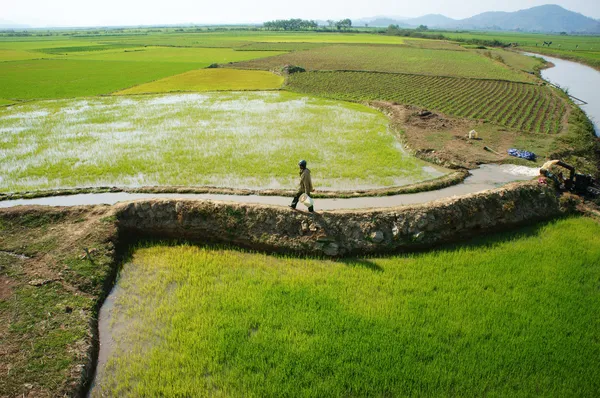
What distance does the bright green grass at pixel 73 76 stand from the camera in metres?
21.7

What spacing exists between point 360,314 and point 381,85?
2032 cm

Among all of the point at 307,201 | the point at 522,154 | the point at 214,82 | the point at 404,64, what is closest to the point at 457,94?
the point at 522,154

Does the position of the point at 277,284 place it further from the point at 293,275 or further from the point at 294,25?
the point at 294,25

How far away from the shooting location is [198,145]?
12258 millimetres

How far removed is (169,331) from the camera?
17.7 ft

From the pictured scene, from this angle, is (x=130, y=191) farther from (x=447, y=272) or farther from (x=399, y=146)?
(x=399, y=146)

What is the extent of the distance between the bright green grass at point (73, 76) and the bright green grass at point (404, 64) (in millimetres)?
7962

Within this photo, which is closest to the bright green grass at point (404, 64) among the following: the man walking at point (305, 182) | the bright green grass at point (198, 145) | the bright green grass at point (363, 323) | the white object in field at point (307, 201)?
the bright green grass at point (198, 145)

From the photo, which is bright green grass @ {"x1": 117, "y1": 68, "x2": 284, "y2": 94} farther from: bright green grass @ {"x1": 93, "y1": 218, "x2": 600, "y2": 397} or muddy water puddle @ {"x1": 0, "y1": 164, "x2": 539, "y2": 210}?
bright green grass @ {"x1": 93, "y1": 218, "x2": 600, "y2": 397}

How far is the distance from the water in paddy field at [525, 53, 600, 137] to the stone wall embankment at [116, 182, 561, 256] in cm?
1088

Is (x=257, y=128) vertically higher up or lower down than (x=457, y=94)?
lower down

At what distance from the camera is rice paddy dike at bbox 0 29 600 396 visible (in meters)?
4.64

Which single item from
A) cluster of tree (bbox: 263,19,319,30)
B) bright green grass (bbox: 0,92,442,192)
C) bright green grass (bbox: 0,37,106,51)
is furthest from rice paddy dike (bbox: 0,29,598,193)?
cluster of tree (bbox: 263,19,319,30)

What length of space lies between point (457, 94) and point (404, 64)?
14151 millimetres
